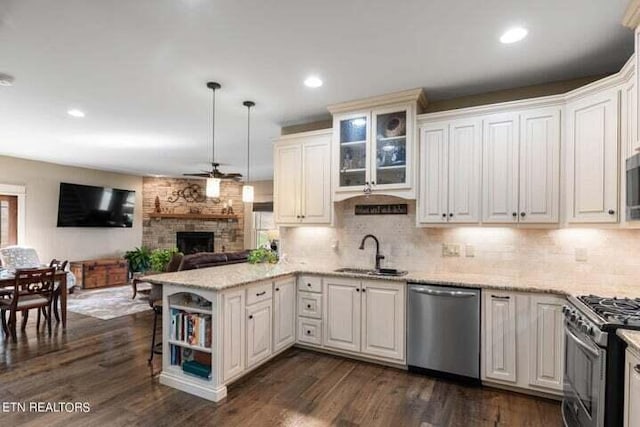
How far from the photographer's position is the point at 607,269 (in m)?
2.88

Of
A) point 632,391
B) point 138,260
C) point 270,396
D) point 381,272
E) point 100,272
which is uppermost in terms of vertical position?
point 381,272

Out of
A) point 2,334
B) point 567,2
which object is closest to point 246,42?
point 567,2

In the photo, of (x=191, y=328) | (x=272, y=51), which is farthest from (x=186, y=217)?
(x=272, y=51)

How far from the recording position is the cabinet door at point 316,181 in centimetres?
389

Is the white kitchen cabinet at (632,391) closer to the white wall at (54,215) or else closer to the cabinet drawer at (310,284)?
the cabinet drawer at (310,284)

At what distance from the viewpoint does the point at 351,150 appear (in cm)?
374

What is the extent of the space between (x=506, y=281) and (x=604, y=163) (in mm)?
1188

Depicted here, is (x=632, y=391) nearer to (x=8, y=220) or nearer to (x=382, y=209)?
(x=382, y=209)

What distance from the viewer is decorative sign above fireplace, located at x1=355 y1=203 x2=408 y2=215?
12.3 ft

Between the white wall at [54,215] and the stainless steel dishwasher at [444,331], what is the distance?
Answer: 302 inches

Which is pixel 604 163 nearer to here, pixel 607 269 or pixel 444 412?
pixel 607 269

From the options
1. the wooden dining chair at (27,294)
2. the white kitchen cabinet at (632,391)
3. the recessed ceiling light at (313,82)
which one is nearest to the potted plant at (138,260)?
the wooden dining chair at (27,294)

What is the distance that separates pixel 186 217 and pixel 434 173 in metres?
7.47

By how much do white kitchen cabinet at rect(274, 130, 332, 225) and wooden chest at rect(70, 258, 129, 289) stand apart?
18.2 ft
